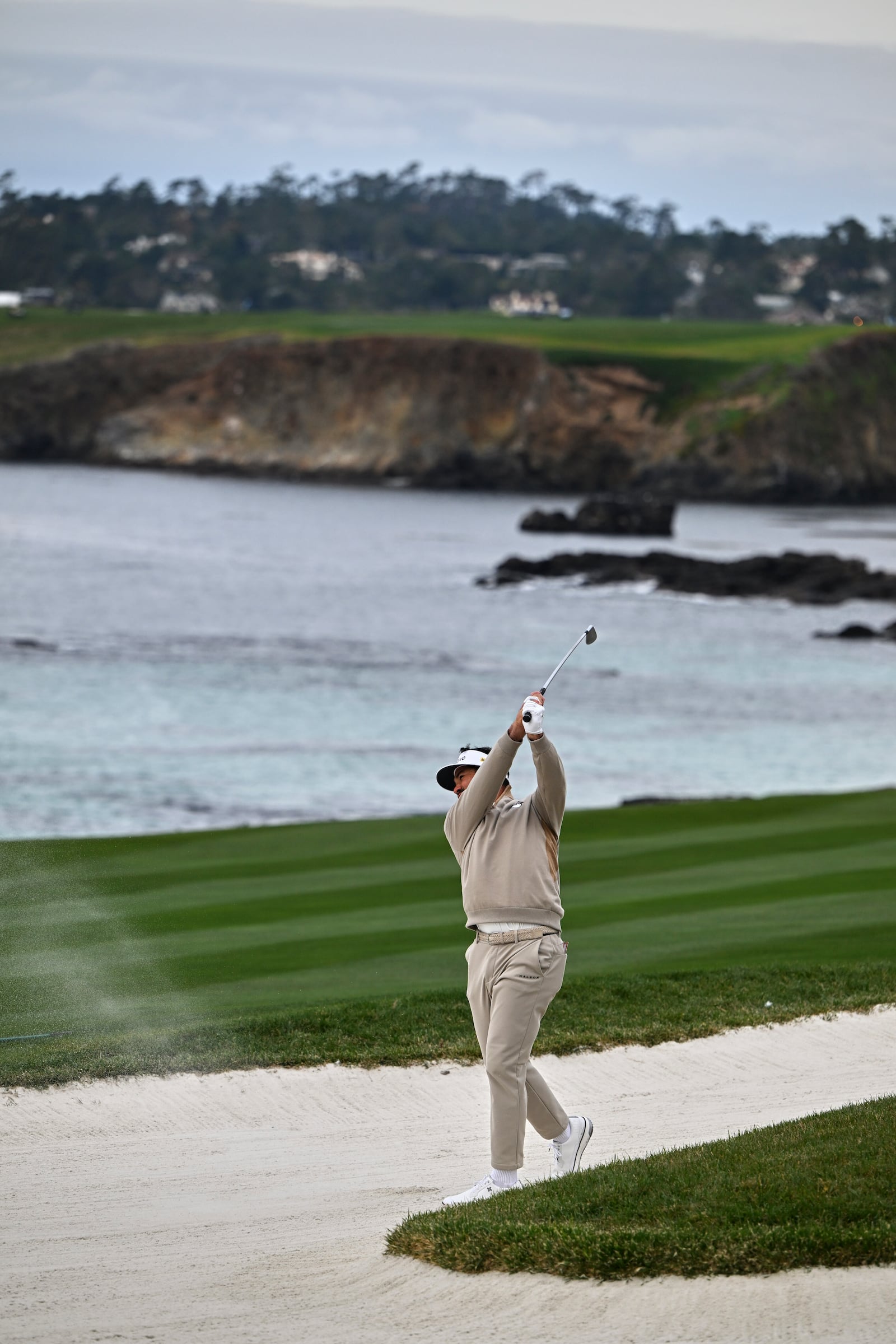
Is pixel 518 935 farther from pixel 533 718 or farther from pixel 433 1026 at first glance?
pixel 433 1026

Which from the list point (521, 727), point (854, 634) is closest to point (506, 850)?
point (521, 727)

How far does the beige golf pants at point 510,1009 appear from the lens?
28.8 ft

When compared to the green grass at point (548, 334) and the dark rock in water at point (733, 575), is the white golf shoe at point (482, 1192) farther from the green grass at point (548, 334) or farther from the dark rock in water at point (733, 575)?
the green grass at point (548, 334)

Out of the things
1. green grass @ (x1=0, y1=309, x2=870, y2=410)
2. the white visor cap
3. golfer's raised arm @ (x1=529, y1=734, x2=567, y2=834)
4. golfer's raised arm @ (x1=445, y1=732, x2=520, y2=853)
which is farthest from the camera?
green grass @ (x1=0, y1=309, x2=870, y2=410)

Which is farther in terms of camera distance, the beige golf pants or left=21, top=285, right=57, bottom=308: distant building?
left=21, top=285, right=57, bottom=308: distant building

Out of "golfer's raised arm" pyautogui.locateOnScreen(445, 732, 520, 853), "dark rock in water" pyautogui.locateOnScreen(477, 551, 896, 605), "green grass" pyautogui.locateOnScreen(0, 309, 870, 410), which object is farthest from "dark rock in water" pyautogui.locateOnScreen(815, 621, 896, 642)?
"green grass" pyautogui.locateOnScreen(0, 309, 870, 410)

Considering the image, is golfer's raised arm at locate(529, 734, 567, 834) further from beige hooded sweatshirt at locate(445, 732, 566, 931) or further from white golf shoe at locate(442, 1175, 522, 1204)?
white golf shoe at locate(442, 1175, 522, 1204)

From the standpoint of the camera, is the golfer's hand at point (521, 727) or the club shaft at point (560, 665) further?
the club shaft at point (560, 665)

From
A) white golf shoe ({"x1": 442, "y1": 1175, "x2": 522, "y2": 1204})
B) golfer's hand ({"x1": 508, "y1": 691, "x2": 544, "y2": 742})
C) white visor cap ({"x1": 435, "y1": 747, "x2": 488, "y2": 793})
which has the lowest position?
white golf shoe ({"x1": 442, "y1": 1175, "x2": 522, "y2": 1204})

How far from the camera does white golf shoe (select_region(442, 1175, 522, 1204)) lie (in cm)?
903

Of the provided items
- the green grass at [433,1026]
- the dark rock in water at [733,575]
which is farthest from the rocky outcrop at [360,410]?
the green grass at [433,1026]

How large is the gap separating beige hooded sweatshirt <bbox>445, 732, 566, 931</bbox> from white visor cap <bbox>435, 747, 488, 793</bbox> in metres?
0.11

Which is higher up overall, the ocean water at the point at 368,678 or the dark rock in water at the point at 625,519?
the dark rock in water at the point at 625,519

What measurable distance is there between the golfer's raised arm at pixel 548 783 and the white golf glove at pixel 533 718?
0.14ft
